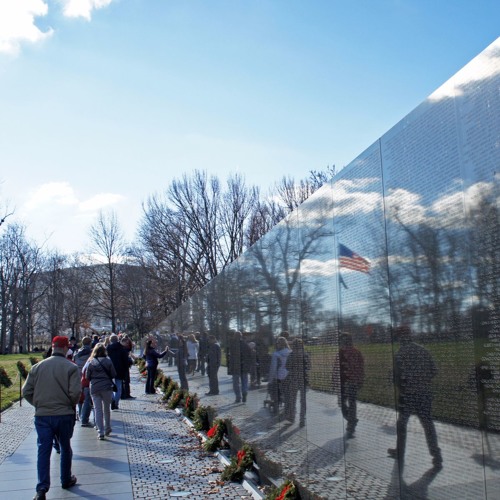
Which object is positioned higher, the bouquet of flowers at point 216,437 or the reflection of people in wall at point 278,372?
the reflection of people in wall at point 278,372

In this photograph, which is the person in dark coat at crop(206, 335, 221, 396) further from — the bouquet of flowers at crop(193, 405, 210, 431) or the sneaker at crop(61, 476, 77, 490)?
the sneaker at crop(61, 476, 77, 490)

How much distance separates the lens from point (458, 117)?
12.3ft

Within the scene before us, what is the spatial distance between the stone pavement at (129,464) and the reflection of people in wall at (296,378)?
3.91ft

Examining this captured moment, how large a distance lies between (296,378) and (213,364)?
6.14m

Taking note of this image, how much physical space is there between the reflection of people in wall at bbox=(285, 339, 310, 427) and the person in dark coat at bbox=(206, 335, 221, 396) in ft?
16.4

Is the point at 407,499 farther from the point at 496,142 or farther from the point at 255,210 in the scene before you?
the point at 255,210

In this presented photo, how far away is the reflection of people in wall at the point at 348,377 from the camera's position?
17.0 ft

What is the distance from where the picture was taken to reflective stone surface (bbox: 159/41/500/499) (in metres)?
3.44

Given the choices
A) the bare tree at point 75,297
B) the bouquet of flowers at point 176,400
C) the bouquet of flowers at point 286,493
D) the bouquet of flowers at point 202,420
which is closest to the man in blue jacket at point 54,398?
the bouquet of flowers at point 286,493

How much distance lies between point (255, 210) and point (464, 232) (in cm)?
3906

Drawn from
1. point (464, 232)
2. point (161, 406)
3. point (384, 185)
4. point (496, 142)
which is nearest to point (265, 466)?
point (384, 185)

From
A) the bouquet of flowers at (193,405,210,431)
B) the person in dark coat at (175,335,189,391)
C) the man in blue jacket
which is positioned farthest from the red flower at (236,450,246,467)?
the person in dark coat at (175,335,189,391)

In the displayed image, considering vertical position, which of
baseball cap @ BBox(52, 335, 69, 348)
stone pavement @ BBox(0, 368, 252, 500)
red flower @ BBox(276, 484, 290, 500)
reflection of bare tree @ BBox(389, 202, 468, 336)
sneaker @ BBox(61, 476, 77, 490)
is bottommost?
stone pavement @ BBox(0, 368, 252, 500)

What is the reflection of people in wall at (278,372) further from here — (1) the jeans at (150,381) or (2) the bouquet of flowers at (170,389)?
(1) the jeans at (150,381)
